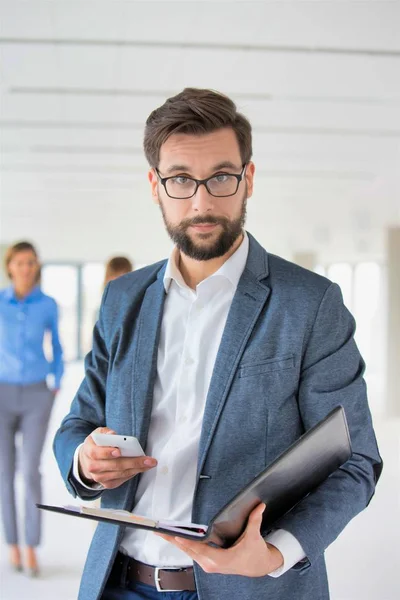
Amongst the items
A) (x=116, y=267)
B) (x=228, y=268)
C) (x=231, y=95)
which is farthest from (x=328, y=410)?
(x=231, y=95)

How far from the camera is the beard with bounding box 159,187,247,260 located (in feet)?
5.01

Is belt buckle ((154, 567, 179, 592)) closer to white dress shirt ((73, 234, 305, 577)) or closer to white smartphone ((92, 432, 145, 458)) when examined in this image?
white dress shirt ((73, 234, 305, 577))

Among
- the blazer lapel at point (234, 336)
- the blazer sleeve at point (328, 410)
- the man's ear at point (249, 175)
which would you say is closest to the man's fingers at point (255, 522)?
the blazer sleeve at point (328, 410)

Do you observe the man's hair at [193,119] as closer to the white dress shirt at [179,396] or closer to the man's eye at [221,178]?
the man's eye at [221,178]

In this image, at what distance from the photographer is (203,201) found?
1.51 meters

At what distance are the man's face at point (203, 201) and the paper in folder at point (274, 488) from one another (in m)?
0.49

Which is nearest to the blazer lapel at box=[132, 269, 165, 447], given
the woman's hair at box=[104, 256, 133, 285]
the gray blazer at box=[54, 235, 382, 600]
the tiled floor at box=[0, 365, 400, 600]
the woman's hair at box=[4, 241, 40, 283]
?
the gray blazer at box=[54, 235, 382, 600]

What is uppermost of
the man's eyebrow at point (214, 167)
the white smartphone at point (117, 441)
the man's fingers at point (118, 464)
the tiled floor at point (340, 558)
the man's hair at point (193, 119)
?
the man's hair at point (193, 119)

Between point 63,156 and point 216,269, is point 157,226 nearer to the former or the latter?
point 63,156

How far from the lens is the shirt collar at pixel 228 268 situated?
1580mm

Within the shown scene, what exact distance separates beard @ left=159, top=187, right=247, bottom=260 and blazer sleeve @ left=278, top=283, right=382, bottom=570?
9.1 inches

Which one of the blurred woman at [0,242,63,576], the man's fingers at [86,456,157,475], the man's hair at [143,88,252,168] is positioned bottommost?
the blurred woman at [0,242,63,576]

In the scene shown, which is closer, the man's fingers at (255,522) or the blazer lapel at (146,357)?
the man's fingers at (255,522)

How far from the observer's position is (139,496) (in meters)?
1.52
